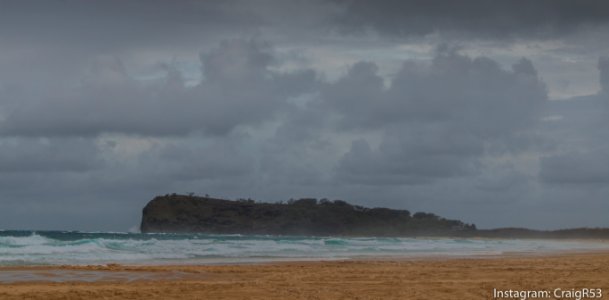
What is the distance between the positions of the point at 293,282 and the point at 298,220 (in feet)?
296

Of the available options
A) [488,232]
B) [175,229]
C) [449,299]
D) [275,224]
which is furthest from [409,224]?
[449,299]

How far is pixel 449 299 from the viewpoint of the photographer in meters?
13.4

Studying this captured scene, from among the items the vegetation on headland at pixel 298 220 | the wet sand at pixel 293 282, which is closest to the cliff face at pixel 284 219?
the vegetation on headland at pixel 298 220

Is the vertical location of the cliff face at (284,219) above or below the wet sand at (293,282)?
above

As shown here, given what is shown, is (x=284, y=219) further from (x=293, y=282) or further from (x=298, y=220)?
(x=293, y=282)

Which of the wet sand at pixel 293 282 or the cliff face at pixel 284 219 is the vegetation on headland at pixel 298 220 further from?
the wet sand at pixel 293 282

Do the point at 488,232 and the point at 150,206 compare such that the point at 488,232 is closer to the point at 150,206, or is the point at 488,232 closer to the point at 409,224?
the point at 409,224

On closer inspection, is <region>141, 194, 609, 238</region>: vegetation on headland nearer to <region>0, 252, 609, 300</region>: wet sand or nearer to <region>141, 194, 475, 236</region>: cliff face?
<region>141, 194, 475, 236</region>: cliff face

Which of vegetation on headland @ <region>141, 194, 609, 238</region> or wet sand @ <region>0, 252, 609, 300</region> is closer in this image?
wet sand @ <region>0, 252, 609, 300</region>

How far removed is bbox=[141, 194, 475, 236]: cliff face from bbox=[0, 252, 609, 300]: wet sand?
7727cm

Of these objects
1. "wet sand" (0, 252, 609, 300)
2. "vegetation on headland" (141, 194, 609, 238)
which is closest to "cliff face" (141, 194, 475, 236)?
"vegetation on headland" (141, 194, 609, 238)

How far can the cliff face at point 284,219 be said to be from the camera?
99.2 metres

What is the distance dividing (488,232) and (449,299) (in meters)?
100

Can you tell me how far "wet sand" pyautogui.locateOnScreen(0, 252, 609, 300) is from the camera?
14250 mm
